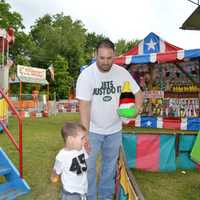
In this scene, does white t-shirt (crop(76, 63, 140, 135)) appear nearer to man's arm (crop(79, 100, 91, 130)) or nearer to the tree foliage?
man's arm (crop(79, 100, 91, 130))

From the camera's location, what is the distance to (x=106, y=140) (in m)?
4.02

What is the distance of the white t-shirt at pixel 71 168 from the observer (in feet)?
10.2

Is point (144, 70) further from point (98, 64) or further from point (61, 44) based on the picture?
point (61, 44)

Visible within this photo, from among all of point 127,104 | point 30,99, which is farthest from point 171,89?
point 30,99

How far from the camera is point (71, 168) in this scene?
311 cm

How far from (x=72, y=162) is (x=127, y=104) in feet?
3.17

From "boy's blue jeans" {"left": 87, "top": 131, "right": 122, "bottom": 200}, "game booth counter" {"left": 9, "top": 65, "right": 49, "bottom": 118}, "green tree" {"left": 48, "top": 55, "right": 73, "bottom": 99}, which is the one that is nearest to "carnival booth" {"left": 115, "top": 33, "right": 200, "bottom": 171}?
"boy's blue jeans" {"left": 87, "top": 131, "right": 122, "bottom": 200}

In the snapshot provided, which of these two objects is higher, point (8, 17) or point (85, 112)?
point (8, 17)

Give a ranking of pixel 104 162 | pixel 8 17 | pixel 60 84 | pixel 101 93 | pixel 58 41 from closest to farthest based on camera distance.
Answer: pixel 101 93 → pixel 104 162 → pixel 8 17 → pixel 60 84 → pixel 58 41

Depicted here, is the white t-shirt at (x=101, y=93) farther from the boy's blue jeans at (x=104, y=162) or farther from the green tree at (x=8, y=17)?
the green tree at (x=8, y=17)

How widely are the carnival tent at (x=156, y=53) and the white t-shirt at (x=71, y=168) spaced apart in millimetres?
7054

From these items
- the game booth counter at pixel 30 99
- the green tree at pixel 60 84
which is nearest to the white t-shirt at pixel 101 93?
the game booth counter at pixel 30 99

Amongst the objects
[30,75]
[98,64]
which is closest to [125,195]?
[98,64]

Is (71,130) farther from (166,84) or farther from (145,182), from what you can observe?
(166,84)
